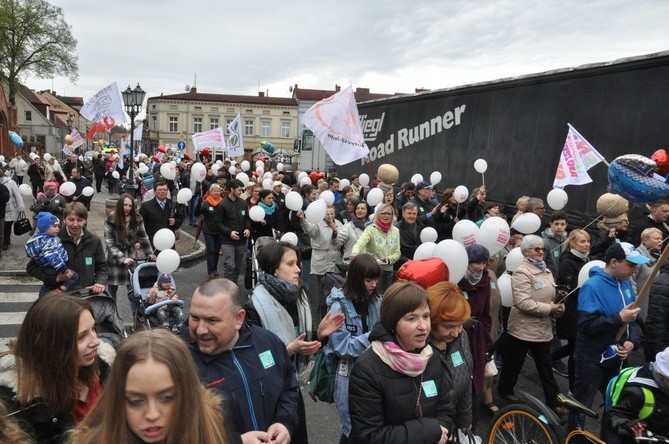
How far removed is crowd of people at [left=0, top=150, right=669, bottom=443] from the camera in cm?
173

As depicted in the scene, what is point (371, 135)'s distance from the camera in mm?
16578

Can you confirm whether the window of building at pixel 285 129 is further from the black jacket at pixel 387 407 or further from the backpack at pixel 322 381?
the black jacket at pixel 387 407

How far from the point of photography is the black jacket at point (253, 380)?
7.39 feet

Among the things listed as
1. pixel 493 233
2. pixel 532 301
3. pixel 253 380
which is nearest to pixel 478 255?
pixel 532 301

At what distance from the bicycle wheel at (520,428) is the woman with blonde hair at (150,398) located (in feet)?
9.18

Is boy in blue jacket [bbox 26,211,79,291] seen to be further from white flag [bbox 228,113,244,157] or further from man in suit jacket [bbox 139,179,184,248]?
A: white flag [bbox 228,113,244,157]

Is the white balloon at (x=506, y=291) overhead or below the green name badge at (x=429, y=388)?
below

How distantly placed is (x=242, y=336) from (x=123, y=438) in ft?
2.84

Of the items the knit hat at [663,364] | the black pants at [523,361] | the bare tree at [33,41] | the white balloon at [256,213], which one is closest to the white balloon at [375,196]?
the white balloon at [256,213]

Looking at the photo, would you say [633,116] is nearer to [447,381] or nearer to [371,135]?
[447,381]

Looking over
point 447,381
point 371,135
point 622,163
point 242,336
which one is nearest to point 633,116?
point 622,163

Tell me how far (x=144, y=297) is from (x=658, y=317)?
16.5ft

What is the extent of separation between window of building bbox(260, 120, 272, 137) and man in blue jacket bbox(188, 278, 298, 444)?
67.2m

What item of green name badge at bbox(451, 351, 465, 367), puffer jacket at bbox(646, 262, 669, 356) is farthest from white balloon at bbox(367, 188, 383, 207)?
green name badge at bbox(451, 351, 465, 367)
